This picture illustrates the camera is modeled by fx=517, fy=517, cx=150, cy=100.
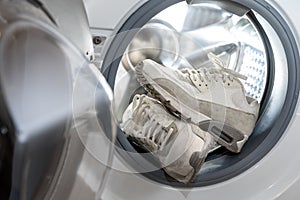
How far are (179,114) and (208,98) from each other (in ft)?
0.20

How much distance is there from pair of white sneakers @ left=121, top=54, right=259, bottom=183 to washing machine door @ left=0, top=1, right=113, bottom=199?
270mm

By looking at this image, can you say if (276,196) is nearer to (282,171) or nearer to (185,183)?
(282,171)

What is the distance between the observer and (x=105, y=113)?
0.67 m

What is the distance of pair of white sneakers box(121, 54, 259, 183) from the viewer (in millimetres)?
907

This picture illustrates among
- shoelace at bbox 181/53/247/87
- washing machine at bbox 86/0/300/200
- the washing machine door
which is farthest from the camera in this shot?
shoelace at bbox 181/53/247/87

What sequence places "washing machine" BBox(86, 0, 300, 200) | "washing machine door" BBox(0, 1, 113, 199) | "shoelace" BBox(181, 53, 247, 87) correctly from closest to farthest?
"washing machine door" BBox(0, 1, 113, 199) < "washing machine" BBox(86, 0, 300, 200) < "shoelace" BBox(181, 53, 247, 87)

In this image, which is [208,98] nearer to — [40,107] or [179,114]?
[179,114]

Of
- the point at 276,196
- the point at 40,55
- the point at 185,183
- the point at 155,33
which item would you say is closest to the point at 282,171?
the point at 276,196

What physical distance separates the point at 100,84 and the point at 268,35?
0.41 meters

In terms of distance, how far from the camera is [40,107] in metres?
0.57

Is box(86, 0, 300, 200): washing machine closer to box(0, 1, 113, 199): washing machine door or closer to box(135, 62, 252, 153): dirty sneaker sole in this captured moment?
box(135, 62, 252, 153): dirty sneaker sole

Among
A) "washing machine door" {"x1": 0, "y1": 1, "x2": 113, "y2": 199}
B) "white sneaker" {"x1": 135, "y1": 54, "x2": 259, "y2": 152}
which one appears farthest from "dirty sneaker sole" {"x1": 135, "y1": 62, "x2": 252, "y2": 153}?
"washing machine door" {"x1": 0, "y1": 1, "x2": 113, "y2": 199}

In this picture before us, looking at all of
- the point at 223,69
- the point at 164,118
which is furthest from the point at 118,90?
the point at 223,69

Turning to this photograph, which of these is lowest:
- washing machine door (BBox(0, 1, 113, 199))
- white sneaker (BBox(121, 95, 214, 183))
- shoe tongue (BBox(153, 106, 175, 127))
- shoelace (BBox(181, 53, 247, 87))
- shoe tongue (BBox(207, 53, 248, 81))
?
white sneaker (BBox(121, 95, 214, 183))
